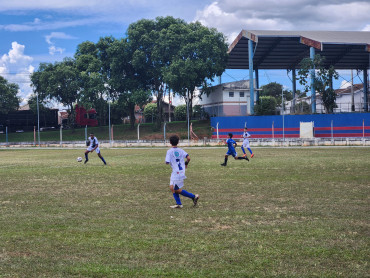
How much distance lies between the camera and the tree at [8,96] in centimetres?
6781

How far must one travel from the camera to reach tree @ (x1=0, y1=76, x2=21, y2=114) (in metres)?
67.8

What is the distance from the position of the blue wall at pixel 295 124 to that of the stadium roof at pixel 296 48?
8929 millimetres

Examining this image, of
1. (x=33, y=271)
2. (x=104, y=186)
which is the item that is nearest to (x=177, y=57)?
(x=104, y=186)

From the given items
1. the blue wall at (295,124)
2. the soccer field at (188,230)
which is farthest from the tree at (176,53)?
the soccer field at (188,230)

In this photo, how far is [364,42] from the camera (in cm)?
5388

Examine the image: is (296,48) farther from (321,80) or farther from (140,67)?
(140,67)

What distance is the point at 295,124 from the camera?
50.4 m

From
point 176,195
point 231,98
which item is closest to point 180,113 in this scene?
point 231,98

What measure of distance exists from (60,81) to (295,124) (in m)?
37.9

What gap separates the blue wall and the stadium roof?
8929 mm

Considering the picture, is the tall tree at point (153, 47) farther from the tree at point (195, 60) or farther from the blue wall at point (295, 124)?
the blue wall at point (295, 124)

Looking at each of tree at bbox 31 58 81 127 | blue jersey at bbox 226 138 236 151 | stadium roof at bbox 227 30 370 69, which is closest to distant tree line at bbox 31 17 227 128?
tree at bbox 31 58 81 127

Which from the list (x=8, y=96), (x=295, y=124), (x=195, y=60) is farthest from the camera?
(x=8, y=96)

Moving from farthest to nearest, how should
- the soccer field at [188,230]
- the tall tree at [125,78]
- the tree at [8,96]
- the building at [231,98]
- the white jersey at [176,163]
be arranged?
1. the tree at [8,96]
2. the building at [231,98]
3. the tall tree at [125,78]
4. the white jersey at [176,163]
5. the soccer field at [188,230]
